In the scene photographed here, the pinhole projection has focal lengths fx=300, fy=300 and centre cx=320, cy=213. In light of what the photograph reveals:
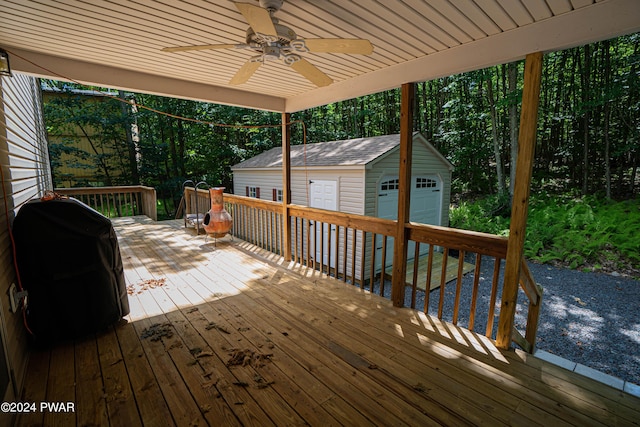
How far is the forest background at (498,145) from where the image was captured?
847 centimetres

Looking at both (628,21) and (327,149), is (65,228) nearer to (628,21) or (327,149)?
(628,21)

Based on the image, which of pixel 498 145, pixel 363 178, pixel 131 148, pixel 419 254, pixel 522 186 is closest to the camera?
pixel 522 186

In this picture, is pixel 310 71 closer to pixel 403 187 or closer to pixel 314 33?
pixel 314 33

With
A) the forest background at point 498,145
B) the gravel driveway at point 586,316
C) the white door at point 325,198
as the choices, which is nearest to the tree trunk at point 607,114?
the forest background at point 498,145

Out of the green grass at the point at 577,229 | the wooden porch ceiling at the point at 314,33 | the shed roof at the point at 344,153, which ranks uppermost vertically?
the wooden porch ceiling at the point at 314,33

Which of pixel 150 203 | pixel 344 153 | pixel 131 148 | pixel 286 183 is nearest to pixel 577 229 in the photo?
pixel 344 153

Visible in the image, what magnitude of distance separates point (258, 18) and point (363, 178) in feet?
17.3

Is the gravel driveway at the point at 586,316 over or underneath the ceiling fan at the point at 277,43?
underneath

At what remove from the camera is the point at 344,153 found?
313 inches

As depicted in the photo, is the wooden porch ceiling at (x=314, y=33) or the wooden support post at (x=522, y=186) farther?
the wooden support post at (x=522, y=186)

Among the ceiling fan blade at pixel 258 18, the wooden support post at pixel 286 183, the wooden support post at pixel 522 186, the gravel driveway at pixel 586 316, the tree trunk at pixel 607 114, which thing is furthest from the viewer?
the tree trunk at pixel 607 114

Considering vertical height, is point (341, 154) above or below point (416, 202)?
above

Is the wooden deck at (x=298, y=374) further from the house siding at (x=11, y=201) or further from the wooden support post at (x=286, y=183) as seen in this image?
the wooden support post at (x=286, y=183)

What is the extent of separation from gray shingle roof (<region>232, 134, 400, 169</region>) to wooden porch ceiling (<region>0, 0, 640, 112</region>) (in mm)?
3309
